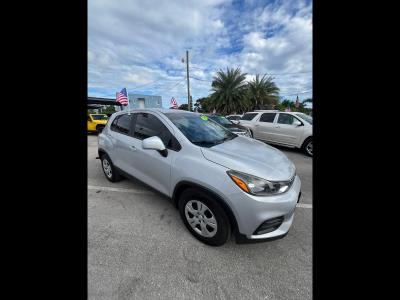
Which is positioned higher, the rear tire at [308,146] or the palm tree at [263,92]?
the palm tree at [263,92]

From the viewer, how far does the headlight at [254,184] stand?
1.73 metres

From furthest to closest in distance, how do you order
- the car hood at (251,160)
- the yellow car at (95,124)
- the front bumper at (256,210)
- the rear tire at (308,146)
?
the yellow car at (95,124)
the rear tire at (308,146)
the car hood at (251,160)
the front bumper at (256,210)

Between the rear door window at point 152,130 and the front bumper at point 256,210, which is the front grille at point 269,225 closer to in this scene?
the front bumper at point 256,210

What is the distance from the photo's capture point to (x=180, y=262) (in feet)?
6.04

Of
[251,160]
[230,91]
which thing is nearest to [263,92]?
[230,91]

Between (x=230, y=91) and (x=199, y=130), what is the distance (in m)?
24.9

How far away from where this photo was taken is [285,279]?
1675 millimetres

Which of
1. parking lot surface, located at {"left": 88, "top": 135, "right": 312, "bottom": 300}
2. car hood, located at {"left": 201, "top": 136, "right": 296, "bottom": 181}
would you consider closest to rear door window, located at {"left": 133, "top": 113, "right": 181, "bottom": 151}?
car hood, located at {"left": 201, "top": 136, "right": 296, "bottom": 181}

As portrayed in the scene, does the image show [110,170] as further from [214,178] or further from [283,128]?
[283,128]

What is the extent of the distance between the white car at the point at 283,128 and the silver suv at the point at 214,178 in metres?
4.67

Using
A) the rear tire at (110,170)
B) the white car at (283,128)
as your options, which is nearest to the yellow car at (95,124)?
the rear tire at (110,170)
